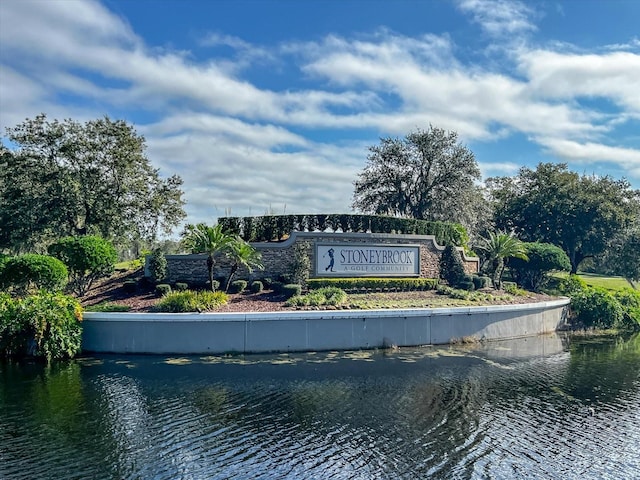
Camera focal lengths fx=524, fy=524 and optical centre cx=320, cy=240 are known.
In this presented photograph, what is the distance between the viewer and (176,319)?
621 inches

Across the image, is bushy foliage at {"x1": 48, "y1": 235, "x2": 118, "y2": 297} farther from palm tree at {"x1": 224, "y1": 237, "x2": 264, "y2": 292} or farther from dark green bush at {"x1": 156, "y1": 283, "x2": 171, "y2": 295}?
palm tree at {"x1": 224, "y1": 237, "x2": 264, "y2": 292}

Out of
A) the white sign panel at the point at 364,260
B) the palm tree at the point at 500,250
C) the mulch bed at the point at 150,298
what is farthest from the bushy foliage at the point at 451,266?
the mulch bed at the point at 150,298

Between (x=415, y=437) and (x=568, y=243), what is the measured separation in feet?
95.2

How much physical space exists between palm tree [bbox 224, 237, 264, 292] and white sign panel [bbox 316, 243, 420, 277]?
2.57 m

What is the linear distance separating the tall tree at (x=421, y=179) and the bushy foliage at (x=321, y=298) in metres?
12.1

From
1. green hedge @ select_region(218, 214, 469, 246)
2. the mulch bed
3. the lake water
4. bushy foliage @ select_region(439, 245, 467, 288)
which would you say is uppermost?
green hedge @ select_region(218, 214, 469, 246)

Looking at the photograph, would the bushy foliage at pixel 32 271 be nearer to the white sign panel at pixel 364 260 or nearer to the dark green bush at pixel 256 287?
the dark green bush at pixel 256 287

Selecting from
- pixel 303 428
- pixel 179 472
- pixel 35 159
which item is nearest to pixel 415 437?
pixel 303 428

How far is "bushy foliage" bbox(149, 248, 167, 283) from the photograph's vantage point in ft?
63.8

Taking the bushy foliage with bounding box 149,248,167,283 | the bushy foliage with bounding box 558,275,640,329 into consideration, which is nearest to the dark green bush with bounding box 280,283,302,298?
the bushy foliage with bounding box 149,248,167,283

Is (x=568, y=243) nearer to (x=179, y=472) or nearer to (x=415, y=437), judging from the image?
(x=415, y=437)

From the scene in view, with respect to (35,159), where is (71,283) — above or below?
below

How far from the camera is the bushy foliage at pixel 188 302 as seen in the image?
16281 mm

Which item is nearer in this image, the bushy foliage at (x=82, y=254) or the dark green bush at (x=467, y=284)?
the bushy foliage at (x=82, y=254)
